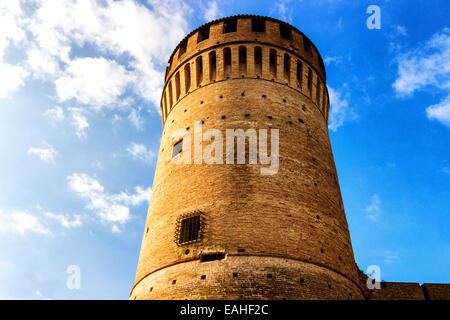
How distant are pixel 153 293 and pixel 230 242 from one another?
232 centimetres

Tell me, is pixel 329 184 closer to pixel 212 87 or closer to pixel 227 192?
pixel 227 192

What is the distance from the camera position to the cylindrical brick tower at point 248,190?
8.71m

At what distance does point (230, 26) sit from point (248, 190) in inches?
275

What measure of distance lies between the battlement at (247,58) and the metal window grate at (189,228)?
16.5 feet

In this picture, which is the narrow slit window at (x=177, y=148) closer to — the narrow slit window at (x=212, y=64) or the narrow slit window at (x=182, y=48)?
the narrow slit window at (x=212, y=64)

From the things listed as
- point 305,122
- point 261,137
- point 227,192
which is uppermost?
point 305,122

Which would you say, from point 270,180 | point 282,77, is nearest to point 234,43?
point 282,77

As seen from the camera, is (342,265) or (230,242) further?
(342,265)

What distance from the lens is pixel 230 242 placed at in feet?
29.3

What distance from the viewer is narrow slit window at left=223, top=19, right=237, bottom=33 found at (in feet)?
44.7

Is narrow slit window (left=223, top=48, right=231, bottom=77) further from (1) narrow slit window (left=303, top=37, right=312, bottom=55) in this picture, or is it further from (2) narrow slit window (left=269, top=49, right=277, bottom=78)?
(1) narrow slit window (left=303, top=37, right=312, bottom=55)

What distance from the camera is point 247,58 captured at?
12672mm

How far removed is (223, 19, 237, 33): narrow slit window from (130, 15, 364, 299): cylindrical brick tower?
1.8 inches

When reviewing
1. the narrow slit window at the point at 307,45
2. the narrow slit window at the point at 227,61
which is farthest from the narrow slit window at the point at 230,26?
the narrow slit window at the point at 307,45
